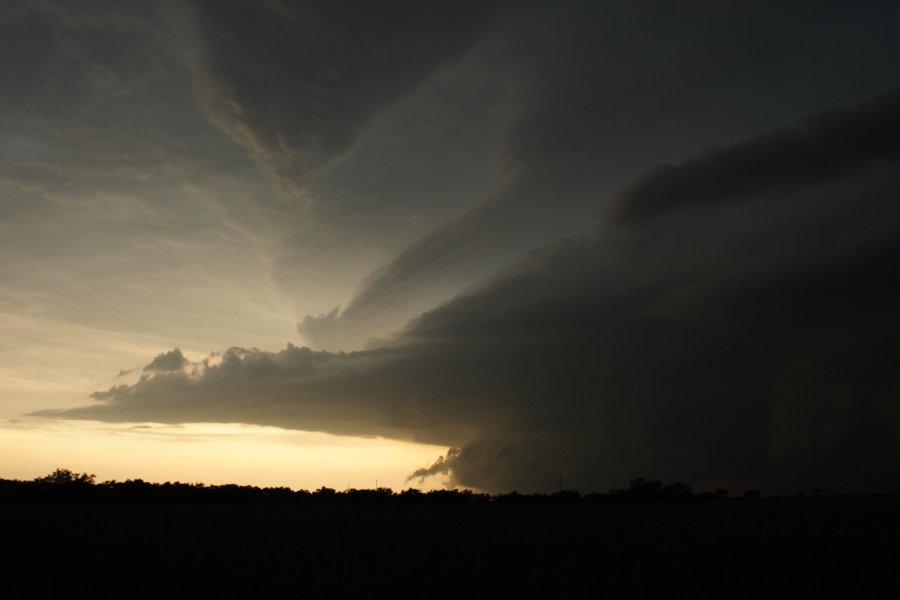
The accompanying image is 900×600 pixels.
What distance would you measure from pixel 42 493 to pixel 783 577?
145380 millimetres

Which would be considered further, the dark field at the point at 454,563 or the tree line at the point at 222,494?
the tree line at the point at 222,494

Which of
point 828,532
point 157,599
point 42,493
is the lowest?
point 157,599

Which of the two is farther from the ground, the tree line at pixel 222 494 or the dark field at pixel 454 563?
the tree line at pixel 222 494

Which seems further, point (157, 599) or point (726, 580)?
point (726, 580)

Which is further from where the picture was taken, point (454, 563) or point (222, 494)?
point (222, 494)

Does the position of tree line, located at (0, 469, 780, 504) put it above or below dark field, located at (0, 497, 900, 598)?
above

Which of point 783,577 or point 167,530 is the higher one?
point 167,530

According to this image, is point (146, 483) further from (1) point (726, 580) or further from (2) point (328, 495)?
(1) point (726, 580)

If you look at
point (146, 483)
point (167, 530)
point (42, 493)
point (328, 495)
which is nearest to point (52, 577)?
point (167, 530)

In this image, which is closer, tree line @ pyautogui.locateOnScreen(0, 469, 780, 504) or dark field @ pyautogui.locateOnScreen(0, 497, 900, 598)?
dark field @ pyautogui.locateOnScreen(0, 497, 900, 598)

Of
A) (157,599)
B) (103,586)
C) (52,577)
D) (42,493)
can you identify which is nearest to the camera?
(157,599)

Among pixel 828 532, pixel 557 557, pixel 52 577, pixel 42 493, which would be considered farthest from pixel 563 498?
pixel 52 577

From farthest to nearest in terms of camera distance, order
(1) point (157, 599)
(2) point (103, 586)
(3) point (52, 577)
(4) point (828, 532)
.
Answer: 1. (4) point (828, 532)
2. (3) point (52, 577)
3. (2) point (103, 586)
4. (1) point (157, 599)

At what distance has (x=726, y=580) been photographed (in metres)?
23.9
